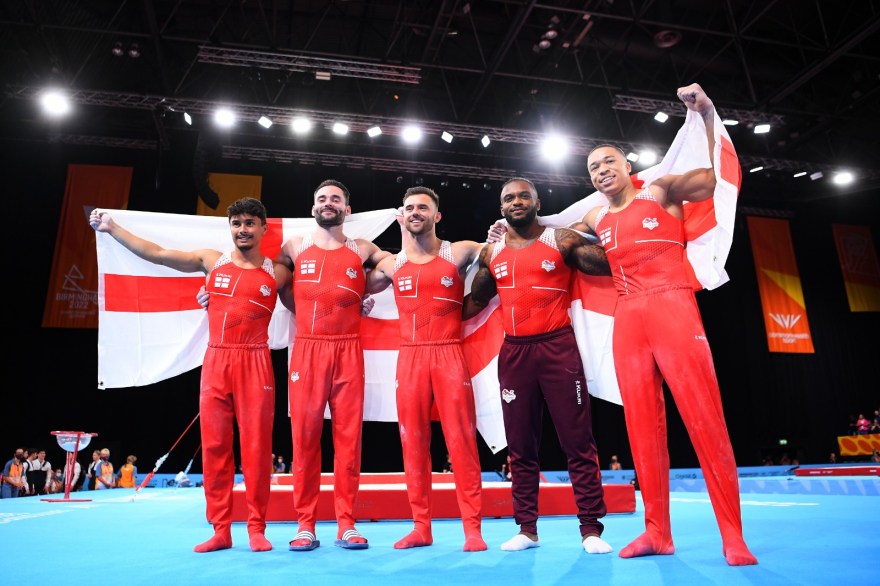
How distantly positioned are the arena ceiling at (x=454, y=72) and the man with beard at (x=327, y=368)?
6971 millimetres

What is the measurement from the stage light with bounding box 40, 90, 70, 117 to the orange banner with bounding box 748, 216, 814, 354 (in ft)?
52.4

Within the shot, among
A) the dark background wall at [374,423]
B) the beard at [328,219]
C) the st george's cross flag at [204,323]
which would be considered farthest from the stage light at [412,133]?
the beard at [328,219]

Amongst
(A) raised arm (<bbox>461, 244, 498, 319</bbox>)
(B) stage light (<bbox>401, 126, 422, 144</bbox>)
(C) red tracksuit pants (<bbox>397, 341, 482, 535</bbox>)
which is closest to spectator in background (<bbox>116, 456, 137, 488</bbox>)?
(B) stage light (<bbox>401, 126, 422, 144</bbox>)

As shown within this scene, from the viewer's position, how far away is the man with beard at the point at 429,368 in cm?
342

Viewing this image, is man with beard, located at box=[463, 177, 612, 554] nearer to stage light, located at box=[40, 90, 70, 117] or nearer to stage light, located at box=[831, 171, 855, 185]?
stage light, located at box=[40, 90, 70, 117]

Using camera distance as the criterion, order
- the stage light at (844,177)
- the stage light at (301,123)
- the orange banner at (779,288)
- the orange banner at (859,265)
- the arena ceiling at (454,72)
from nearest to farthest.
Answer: the arena ceiling at (454,72) < the stage light at (301,123) < the stage light at (844,177) < the orange banner at (779,288) < the orange banner at (859,265)

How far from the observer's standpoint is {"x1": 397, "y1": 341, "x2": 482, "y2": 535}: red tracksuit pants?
3.42 meters

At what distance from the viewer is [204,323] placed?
182 inches

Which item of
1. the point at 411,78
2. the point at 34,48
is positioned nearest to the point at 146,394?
the point at 34,48

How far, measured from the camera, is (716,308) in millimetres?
16453

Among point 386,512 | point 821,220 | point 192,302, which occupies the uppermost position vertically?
point 821,220

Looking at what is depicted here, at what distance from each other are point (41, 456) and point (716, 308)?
16754mm

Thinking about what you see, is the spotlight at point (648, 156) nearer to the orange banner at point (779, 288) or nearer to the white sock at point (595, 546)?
the orange banner at point (779, 288)

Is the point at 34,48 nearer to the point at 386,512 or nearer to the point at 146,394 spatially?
the point at 146,394
